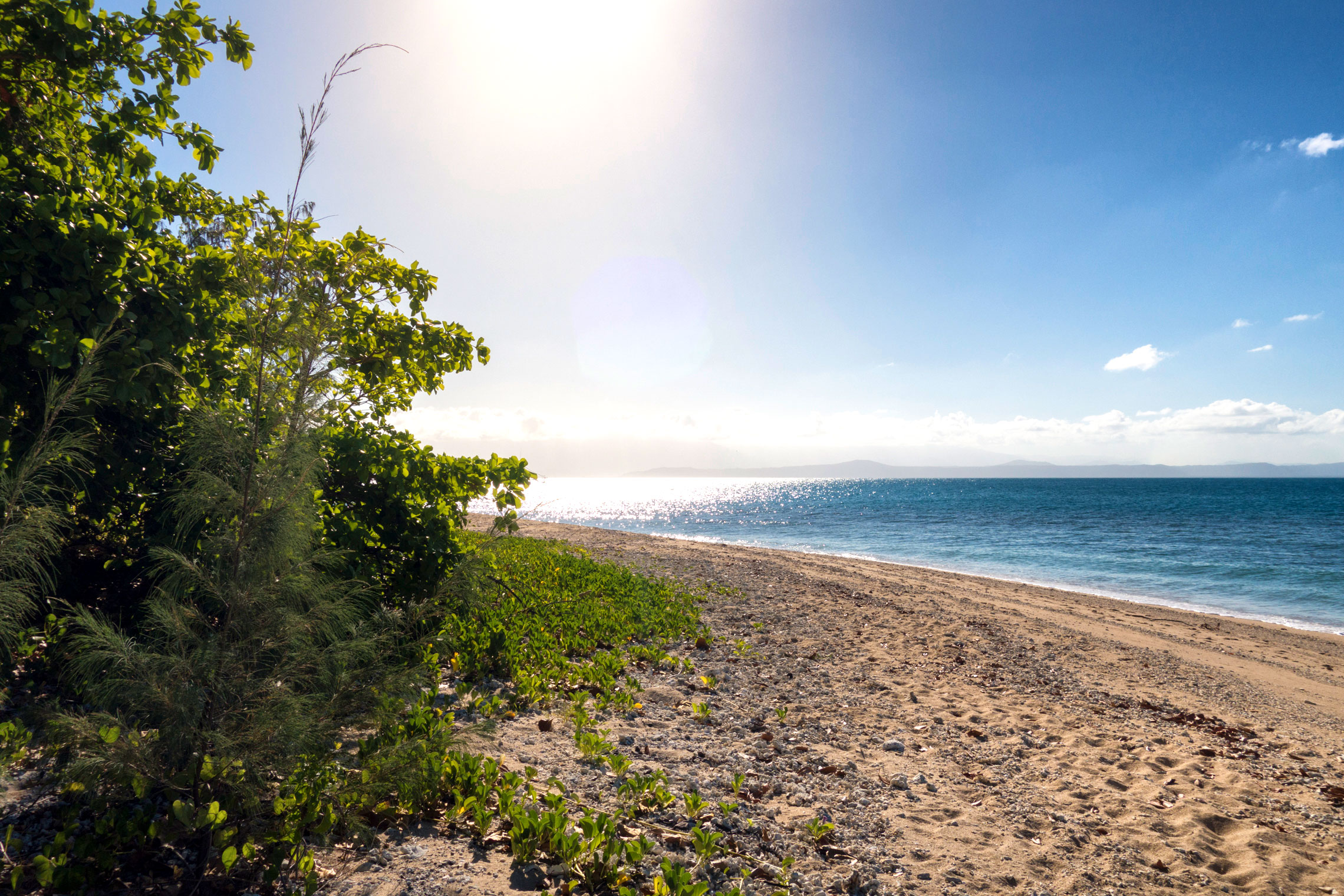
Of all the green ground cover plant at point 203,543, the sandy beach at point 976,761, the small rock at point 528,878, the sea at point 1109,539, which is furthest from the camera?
the sea at point 1109,539

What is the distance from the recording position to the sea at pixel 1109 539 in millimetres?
24531

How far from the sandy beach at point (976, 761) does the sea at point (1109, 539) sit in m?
2.94

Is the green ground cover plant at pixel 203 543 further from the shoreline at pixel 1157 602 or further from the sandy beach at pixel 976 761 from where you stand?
the shoreline at pixel 1157 602

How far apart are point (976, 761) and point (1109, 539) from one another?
145ft

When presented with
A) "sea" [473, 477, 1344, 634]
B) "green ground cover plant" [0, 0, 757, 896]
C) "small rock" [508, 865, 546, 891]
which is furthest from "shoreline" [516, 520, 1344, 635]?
"small rock" [508, 865, 546, 891]

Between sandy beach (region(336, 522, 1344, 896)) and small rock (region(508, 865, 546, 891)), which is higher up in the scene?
small rock (region(508, 865, 546, 891))

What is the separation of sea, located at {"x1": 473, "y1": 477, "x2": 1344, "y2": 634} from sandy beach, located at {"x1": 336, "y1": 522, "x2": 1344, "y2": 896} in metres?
2.94

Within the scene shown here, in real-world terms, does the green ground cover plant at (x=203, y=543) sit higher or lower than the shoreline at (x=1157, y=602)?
higher

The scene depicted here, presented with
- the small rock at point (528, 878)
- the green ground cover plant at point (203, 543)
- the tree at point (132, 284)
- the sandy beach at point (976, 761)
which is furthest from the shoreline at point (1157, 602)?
the tree at point (132, 284)

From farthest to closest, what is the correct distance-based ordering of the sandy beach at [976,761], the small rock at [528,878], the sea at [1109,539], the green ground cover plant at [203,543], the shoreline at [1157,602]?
the sea at [1109,539] < the shoreline at [1157,602] < the sandy beach at [976,761] < the small rock at [528,878] < the green ground cover plant at [203,543]

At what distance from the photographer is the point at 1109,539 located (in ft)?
134

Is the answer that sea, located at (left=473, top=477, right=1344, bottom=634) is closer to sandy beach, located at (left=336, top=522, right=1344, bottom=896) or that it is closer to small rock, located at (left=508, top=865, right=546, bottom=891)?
small rock, located at (left=508, top=865, right=546, bottom=891)

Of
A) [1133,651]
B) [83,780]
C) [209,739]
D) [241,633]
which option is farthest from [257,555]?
[1133,651]

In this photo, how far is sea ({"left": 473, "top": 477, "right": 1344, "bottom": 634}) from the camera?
2453cm
